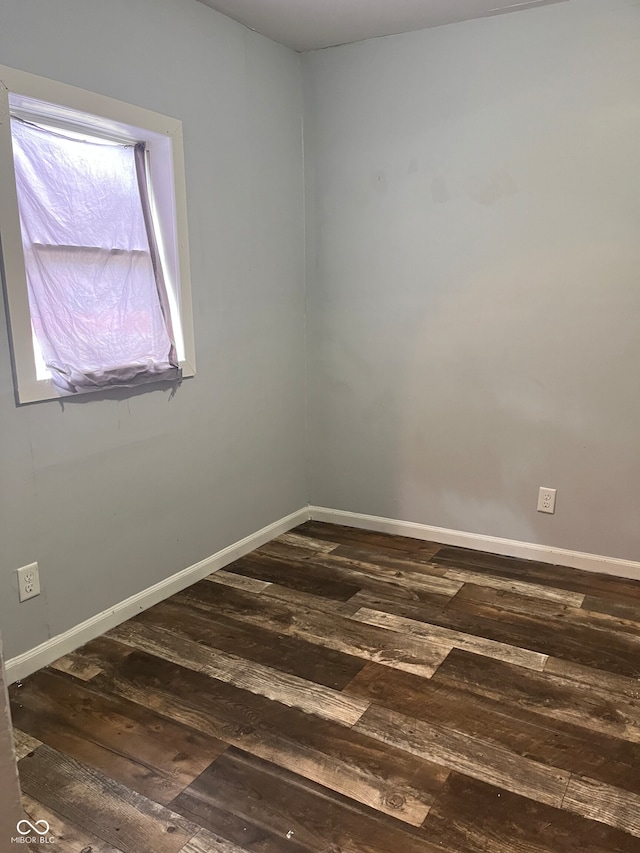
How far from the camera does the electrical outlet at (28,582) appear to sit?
7.36 feet

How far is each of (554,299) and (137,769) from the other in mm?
2542

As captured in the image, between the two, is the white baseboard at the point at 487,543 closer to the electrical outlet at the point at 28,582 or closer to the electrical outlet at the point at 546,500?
the electrical outlet at the point at 546,500

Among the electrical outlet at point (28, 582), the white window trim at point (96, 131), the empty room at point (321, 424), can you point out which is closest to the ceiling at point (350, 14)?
the empty room at point (321, 424)

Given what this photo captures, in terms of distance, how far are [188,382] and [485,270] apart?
5.02 ft

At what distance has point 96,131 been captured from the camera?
2.44 m

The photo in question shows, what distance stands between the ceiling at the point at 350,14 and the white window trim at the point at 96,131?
0.68 m

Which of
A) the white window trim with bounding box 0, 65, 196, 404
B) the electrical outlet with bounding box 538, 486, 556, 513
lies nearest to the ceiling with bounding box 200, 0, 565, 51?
the white window trim with bounding box 0, 65, 196, 404

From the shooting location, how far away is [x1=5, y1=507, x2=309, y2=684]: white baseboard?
2.29 meters

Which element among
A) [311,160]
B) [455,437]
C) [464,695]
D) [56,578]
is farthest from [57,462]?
[311,160]

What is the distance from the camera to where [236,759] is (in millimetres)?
1872

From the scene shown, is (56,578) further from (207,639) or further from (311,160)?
(311,160)

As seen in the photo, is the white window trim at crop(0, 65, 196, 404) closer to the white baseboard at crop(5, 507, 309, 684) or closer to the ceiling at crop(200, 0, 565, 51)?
the ceiling at crop(200, 0, 565, 51)

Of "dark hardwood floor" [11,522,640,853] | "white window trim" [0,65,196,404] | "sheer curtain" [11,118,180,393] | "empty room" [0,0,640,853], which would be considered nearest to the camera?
"dark hardwood floor" [11,522,640,853]

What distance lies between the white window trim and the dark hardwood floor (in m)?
1.08
